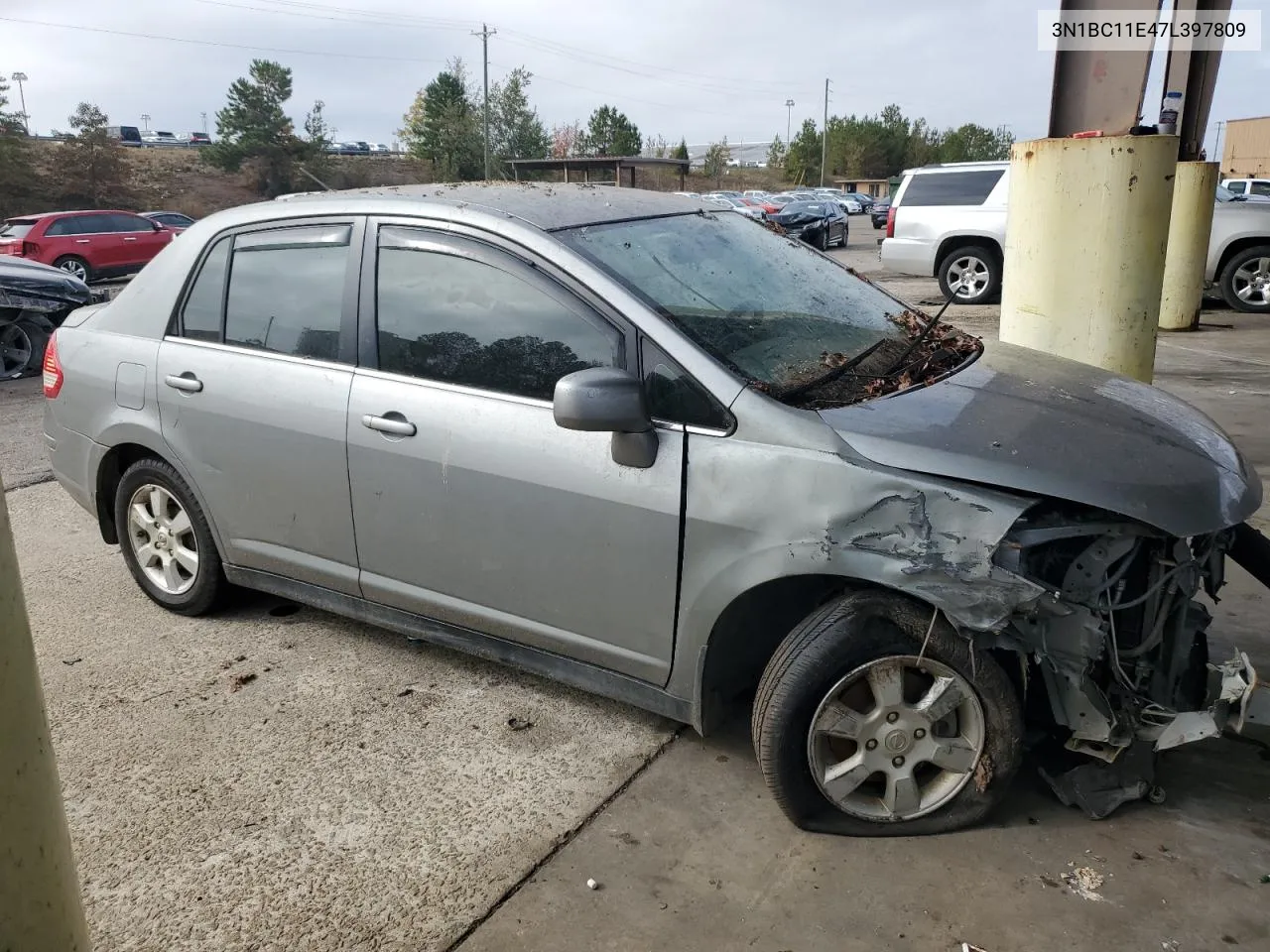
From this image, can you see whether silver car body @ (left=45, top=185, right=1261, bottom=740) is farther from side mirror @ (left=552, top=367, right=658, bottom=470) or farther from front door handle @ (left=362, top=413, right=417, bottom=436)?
side mirror @ (left=552, top=367, right=658, bottom=470)

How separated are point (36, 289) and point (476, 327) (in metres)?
9.30

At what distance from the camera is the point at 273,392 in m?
3.64

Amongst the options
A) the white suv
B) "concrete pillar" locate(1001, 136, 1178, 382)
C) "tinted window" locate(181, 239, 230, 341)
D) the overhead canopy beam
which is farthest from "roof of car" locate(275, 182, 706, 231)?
the white suv

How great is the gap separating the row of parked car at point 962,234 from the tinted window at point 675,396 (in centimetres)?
1134

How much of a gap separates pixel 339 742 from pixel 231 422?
1.29 m

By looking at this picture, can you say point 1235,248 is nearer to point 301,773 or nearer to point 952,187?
point 952,187

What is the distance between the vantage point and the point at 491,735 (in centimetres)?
336

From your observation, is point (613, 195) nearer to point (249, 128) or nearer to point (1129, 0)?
point (1129, 0)

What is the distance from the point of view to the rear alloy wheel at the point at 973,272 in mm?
13969

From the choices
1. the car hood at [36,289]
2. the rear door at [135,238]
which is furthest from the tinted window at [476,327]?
the rear door at [135,238]

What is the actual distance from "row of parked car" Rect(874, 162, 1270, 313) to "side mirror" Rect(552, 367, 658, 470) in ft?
37.7

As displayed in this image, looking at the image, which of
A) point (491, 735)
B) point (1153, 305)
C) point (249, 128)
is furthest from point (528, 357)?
point (249, 128)

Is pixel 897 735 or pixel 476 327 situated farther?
pixel 476 327

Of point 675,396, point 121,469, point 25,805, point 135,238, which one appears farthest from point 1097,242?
point 135,238
